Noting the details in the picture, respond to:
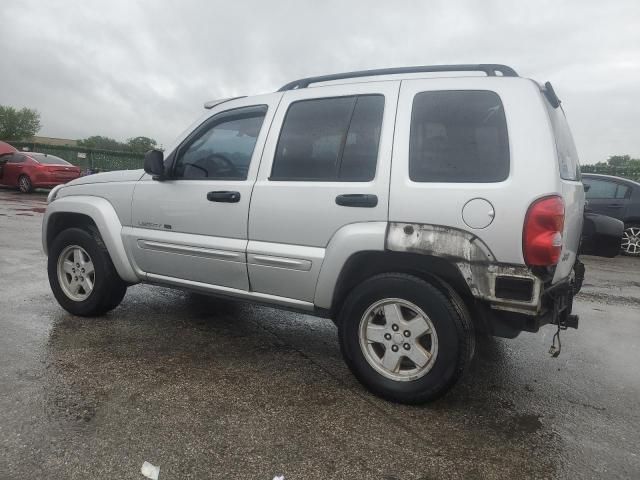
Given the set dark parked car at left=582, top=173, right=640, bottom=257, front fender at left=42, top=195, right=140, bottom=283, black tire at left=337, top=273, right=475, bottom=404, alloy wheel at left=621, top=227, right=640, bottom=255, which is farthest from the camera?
alloy wheel at left=621, top=227, right=640, bottom=255

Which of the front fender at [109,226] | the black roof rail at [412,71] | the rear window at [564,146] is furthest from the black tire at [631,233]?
the front fender at [109,226]

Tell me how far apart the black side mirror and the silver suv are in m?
0.01

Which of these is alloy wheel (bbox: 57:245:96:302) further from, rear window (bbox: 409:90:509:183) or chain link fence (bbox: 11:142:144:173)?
chain link fence (bbox: 11:142:144:173)

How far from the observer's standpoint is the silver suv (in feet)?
8.34

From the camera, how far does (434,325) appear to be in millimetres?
2688

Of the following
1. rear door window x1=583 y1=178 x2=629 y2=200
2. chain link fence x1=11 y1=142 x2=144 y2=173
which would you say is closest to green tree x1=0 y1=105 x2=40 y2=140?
chain link fence x1=11 y1=142 x2=144 y2=173

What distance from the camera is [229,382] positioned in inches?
119

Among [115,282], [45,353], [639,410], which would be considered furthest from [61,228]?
[639,410]

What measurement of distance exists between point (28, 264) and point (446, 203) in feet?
18.4

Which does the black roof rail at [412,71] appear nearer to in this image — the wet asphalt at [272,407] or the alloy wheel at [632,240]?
the wet asphalt at [272,407]

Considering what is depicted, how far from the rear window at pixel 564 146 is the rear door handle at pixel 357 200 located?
1.02m

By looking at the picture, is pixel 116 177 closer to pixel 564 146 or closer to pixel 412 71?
pixel 412 71

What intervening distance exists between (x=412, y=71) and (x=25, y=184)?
694 inches

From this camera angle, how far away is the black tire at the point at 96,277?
3982mm
